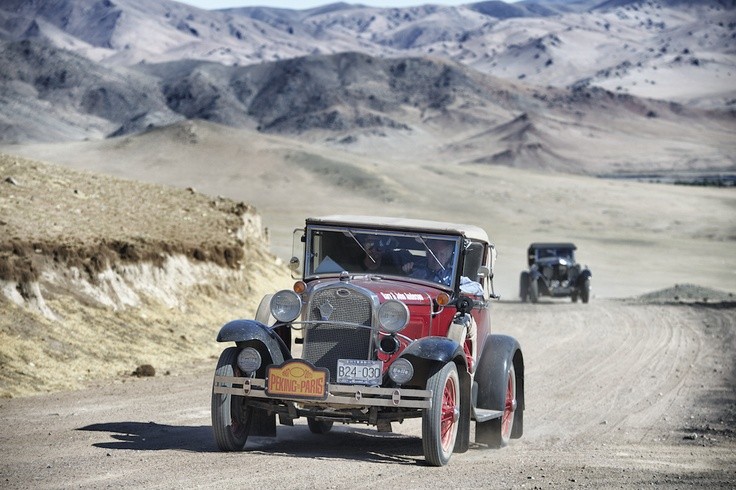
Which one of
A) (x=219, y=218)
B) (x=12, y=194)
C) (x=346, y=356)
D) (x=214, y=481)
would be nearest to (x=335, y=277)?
(x=346, y=356)

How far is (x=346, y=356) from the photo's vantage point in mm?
11250

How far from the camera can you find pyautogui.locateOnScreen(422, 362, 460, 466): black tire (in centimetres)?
1079

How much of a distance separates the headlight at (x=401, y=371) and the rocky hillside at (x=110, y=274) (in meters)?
6.57

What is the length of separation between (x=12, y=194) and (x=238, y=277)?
5566mm

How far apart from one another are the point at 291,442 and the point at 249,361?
1.60 m

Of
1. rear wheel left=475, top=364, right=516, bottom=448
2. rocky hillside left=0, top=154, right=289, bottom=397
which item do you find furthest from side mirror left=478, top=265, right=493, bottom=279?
rocky hillside left=0, top=154, right=289, bottom=397

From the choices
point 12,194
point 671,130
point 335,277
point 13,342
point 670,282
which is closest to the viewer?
point 335,277

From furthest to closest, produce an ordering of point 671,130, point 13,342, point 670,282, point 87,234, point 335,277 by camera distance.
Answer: point 671,130 < point 670,282 < point 87,234 < point 13,342 < point 335,277

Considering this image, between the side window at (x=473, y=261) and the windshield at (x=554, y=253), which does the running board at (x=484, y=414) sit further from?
the windshield at (x=554, y=253)

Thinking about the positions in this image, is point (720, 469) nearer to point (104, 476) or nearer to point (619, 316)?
point (104, 476)

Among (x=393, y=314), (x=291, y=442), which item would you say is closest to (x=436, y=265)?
(x=393, y=314)

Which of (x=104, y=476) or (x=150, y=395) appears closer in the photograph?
(x=104, y=476)

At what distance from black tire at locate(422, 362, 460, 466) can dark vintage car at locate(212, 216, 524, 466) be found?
0.04 ft

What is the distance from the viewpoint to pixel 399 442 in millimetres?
12883
